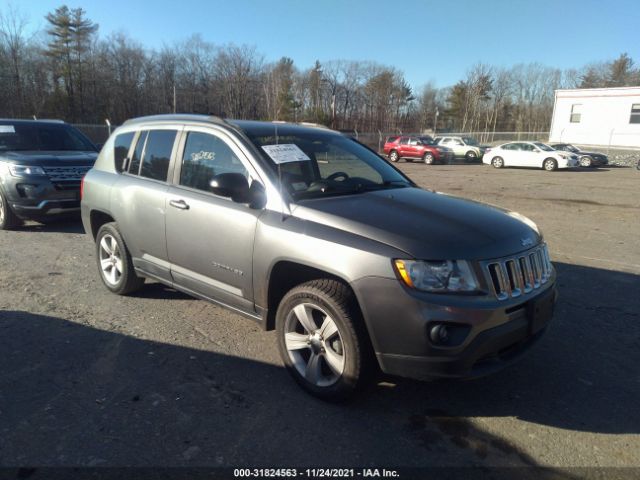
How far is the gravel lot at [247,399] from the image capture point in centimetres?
262

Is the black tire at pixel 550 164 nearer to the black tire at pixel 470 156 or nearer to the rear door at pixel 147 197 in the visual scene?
the black tire at pixel 470 156

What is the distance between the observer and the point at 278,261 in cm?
315

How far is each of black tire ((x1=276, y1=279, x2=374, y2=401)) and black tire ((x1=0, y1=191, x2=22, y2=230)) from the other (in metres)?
6.92

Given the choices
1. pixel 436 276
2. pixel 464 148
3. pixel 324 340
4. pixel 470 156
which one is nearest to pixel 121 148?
pixel 324 340

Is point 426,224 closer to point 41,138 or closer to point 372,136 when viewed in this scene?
point 41,138

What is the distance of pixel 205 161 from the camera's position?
3.86m

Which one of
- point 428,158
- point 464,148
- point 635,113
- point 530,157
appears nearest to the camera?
point 530,157

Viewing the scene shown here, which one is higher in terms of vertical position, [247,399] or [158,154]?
[158,154]

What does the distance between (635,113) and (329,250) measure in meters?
44.3

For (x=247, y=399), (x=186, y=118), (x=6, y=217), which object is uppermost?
→ (x=186, y=118)

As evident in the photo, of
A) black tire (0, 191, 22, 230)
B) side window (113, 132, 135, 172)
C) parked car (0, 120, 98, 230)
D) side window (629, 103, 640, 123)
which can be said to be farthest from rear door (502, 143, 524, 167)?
side window (113, 132, 135, 172)

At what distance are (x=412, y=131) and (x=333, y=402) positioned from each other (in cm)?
7278

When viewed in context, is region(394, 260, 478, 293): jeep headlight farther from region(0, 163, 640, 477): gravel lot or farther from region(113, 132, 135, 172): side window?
region(113, 132, 135, 172): side window

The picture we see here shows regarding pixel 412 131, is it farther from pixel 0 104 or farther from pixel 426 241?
pixel 426 241
